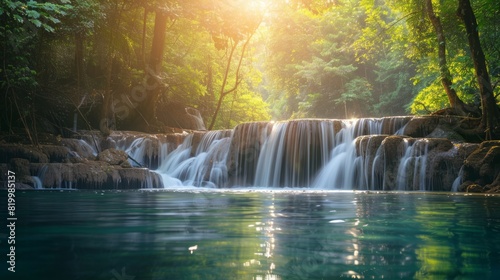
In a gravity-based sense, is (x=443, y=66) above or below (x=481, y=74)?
above

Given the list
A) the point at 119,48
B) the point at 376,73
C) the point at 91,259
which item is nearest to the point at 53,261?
the point at 91,259

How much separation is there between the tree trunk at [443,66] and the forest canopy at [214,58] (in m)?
0.04

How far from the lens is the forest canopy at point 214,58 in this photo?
13.3 meters

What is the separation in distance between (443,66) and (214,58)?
51.9 ft

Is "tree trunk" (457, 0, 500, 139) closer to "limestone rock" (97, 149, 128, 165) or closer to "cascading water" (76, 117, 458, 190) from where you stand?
"cascading water" (76, 117, 458, 190)

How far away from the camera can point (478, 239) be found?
2.91m

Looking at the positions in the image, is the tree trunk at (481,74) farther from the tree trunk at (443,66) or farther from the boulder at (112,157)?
the boulder at (112,157)

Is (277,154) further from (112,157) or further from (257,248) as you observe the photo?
(257,248)

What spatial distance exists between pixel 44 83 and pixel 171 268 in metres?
17.1

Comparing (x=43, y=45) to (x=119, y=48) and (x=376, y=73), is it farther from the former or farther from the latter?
(x=376, y=73)

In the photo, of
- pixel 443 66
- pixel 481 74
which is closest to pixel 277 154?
pixel 443 66

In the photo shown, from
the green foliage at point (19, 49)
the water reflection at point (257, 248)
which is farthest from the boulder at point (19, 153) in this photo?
the water reflection at point (257, 248)

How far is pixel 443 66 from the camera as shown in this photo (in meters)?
16.0

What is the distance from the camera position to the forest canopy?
13312mm
